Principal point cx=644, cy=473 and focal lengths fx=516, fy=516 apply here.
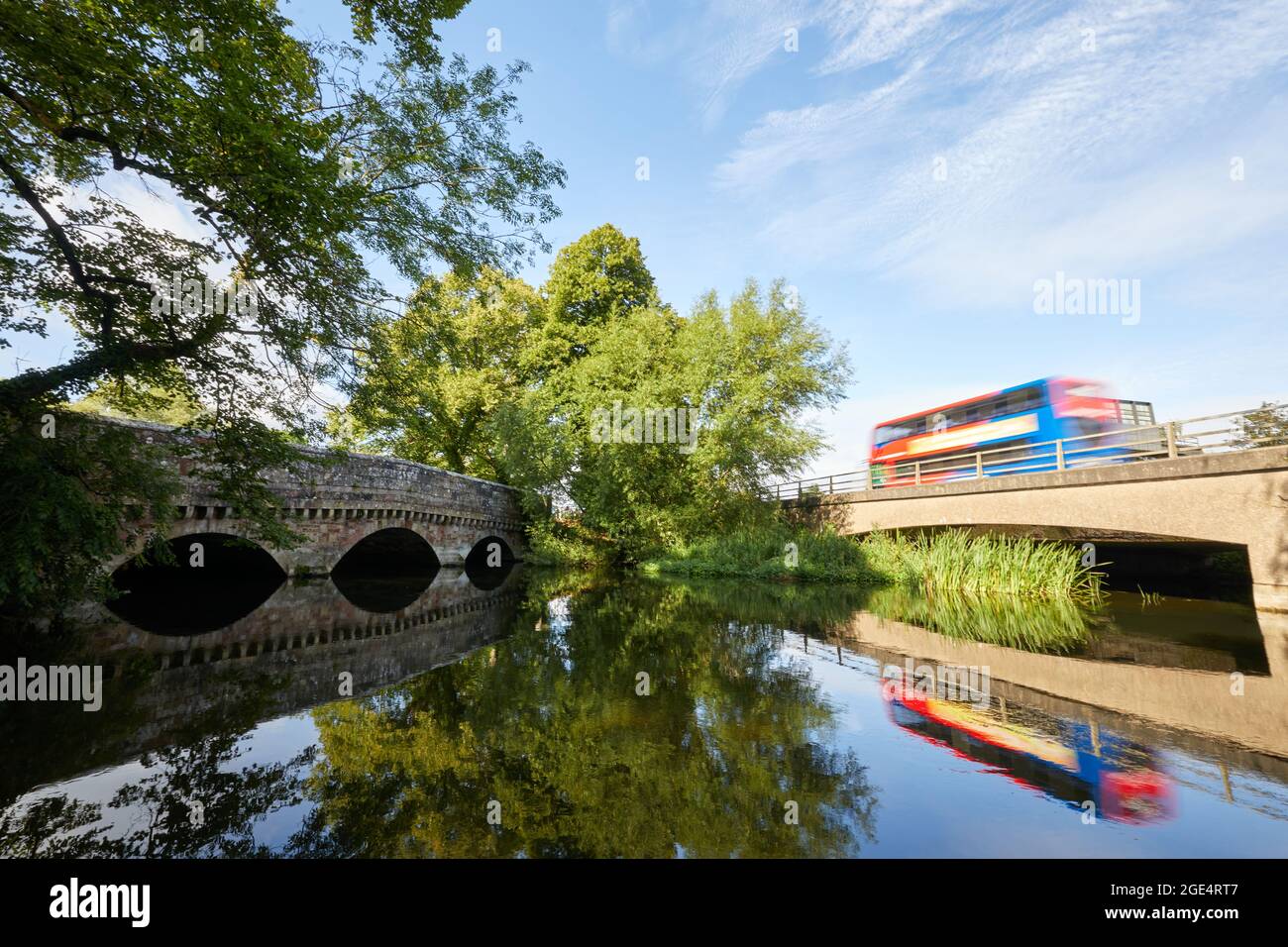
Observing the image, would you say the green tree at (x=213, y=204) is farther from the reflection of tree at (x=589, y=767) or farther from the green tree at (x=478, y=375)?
the green tree at (x=478, y=375)

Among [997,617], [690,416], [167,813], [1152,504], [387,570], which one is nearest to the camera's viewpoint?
[167,813]

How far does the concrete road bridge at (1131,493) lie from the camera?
1034cm

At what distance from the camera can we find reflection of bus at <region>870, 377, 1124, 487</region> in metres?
14.9

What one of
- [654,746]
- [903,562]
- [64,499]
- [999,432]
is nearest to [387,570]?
[64,499]

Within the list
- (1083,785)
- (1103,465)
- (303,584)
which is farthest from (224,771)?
(1103,465)

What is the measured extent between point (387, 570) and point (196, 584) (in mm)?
8712

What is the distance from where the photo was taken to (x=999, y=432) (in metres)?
16.8

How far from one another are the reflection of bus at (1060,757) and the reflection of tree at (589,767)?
0.93 m

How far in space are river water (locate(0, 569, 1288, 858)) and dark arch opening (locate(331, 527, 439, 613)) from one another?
5900 millimetres

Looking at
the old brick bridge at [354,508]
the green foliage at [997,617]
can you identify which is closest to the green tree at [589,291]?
the old brick bridge at [354,508]

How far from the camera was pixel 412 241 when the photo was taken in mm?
9188

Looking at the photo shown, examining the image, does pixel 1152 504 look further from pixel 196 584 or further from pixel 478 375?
pixel 196 584

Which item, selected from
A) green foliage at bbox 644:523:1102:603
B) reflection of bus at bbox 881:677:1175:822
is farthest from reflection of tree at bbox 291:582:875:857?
green foliage at bbox 644:523:1102:603

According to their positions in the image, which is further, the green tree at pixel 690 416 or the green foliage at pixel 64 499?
the green tree at pixel 690 416
